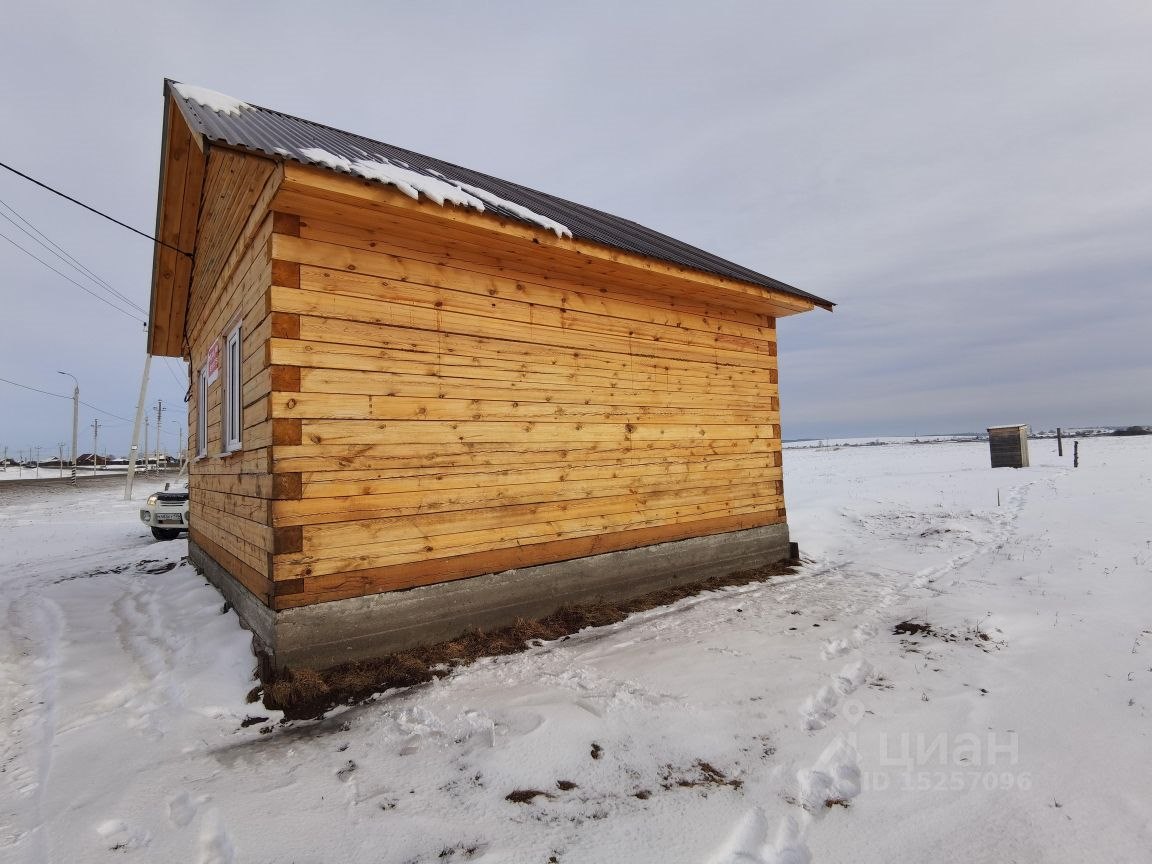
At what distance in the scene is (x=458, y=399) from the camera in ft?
17.3

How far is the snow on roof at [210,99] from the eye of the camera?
18.3ft

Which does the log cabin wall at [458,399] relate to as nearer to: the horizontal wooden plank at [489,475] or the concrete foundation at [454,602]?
the horizontal wooden plank at [489,475]

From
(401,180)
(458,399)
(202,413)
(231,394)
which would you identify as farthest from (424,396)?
(202,413)

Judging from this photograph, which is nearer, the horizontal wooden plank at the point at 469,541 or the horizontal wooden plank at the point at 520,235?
the horizontal wooden plank at the point at 520,235

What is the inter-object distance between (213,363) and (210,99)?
289cm

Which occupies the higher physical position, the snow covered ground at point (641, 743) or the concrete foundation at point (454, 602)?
the concrete foundation at point (454, 602)

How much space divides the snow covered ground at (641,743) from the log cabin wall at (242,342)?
95 cm

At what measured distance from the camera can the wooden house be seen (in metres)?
4.41

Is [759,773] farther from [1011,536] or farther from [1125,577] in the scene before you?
[1011,536]

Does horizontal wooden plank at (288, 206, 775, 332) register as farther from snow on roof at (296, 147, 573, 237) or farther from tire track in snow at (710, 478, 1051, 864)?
tire track in snow at (710, 478, 1051, 864)

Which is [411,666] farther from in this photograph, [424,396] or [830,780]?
[830,780]

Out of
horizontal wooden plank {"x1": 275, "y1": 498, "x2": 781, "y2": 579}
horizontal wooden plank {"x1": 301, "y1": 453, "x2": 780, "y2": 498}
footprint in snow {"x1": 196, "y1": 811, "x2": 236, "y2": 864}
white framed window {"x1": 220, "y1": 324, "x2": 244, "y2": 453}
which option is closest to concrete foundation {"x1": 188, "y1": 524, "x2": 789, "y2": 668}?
horizontal wooden plank {"x1": 275, "y1": 498, "x2": 781, "y2": 579}

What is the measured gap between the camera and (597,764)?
3.13 m

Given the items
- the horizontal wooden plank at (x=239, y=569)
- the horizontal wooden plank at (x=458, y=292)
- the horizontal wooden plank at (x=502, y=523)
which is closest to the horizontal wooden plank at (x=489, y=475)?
the horizontal wooden plank at (x=502, y=523)
